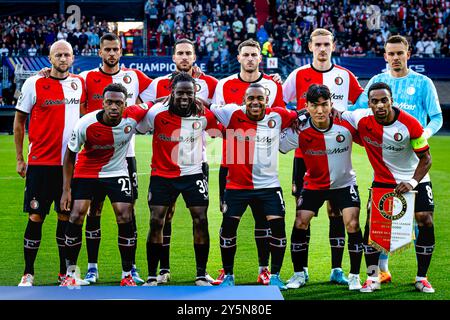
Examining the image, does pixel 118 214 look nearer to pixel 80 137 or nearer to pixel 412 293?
pixel 80 137

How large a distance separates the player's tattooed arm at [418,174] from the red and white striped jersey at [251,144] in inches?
45.3

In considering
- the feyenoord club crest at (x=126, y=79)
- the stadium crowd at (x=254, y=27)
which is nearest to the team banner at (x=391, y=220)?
the feyenoord club crest at (x=126, y=79)

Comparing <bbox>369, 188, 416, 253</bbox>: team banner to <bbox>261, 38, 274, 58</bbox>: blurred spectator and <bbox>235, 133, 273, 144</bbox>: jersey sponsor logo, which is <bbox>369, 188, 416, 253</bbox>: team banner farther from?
<bbox>261, 38, 274, 58</bbox>: blurred spectator

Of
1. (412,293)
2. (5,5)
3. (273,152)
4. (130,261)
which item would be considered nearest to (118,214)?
(130,261)

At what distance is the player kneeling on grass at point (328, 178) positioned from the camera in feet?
24.5

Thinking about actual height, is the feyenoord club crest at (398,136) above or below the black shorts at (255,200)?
above

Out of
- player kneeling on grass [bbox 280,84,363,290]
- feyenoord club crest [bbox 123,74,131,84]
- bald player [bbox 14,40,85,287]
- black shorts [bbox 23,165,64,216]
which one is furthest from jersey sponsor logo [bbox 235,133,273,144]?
black shorts [bbox 23,165,64,216]

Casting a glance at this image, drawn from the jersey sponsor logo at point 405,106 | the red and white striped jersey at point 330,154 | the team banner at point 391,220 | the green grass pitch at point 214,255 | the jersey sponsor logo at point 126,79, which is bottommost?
the green grass pitch at point 214,255

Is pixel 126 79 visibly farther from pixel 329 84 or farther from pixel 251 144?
pixel 329 84

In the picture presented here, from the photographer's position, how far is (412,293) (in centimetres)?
743

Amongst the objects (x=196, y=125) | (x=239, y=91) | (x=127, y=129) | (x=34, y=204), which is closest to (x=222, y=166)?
(x=196, y=125)

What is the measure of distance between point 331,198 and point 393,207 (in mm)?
640

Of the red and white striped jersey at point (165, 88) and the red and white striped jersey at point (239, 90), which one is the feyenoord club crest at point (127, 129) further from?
the red and white striped jersey at point (239, 90)

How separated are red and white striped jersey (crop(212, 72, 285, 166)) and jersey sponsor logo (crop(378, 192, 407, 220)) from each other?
163 centimetres
